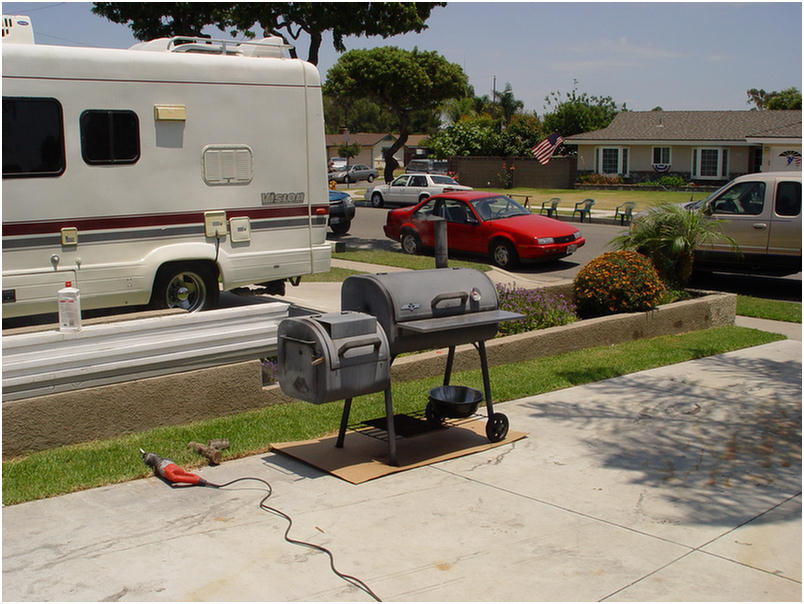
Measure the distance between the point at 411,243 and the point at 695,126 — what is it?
32724 mm

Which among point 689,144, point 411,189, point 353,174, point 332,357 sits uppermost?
point 689,144

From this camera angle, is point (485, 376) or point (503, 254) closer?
point (485, 376)

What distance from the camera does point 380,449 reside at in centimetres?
673

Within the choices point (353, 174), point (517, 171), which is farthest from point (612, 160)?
→ point (353, 174)

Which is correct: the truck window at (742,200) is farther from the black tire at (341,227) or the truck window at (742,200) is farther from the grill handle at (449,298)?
the black tire at (341,227)

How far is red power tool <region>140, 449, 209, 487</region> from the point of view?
593 centimetres

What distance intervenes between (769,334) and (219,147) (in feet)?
24.0

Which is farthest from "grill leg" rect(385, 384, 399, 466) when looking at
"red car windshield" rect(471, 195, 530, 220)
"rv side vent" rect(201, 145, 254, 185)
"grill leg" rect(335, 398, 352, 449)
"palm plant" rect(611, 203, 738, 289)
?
"red car windshield" rect(471, 195, 530, 220)

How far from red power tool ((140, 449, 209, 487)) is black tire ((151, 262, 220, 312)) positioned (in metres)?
4.30

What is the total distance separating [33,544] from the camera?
501 centimetres

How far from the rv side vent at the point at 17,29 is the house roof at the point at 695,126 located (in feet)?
127

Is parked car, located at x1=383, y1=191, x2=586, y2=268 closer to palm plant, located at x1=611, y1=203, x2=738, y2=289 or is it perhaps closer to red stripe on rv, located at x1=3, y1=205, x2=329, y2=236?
palm plant, located at x1=611, y1=203, x2=738, y2=289

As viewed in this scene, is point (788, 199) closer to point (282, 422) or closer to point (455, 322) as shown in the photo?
point (455, 322)

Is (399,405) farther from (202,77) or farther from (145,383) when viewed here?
(202,77)
